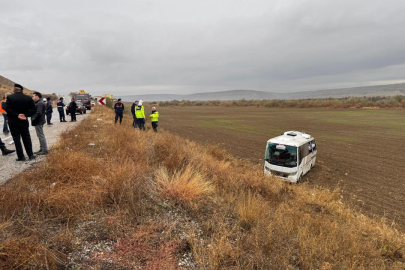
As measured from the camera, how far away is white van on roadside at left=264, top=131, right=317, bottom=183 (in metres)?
9.99

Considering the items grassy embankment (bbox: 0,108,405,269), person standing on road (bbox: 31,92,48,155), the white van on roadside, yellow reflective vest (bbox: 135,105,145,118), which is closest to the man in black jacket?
person standing on road (bbox: 31,92,48,155)

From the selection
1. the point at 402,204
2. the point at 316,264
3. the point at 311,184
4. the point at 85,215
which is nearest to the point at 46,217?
the point at 85,215

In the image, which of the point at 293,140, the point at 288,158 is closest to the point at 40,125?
the point at 288,158

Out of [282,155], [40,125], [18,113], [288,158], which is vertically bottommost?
[288,158]

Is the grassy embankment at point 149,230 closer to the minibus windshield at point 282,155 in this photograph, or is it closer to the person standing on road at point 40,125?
the person standing on road at point 40,125

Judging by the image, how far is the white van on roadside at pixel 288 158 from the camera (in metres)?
9.99

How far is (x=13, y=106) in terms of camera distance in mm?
5926

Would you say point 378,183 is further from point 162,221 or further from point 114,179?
point 114,179

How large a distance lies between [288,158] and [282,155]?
0.30 metres

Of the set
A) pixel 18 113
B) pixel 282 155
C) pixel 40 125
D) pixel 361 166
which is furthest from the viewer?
pixel 361 166

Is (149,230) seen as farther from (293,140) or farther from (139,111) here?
(139,111)

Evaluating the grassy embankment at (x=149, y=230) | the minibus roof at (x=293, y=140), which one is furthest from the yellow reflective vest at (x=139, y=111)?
the grassy embankment at (x=149, y=230)

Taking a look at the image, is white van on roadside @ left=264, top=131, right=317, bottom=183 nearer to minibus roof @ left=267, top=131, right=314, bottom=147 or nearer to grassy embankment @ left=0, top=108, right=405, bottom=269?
minibus roof @ left=267, top=131, right=314, bottom=147

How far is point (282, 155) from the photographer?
404 inches
